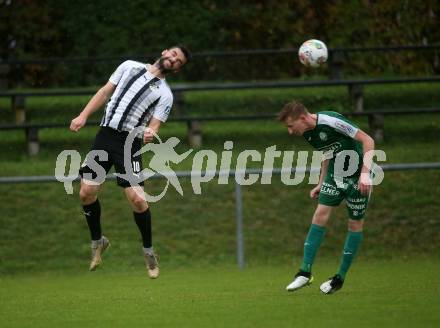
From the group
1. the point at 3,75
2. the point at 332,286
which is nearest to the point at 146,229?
the point at 332,286

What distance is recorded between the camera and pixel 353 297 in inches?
356

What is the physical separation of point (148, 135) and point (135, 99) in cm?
54

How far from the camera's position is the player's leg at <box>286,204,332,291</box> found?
9.23m

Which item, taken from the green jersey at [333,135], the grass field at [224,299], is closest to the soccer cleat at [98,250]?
the grass field at [224,299]

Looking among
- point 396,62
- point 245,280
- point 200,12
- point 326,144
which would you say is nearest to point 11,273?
point 245,280

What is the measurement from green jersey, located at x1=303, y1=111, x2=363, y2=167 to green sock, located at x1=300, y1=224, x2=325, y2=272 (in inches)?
25.3

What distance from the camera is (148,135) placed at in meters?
9.58

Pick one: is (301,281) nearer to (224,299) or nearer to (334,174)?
(224,299)

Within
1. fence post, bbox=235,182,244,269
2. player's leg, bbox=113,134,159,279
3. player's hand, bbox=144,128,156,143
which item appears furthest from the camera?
fence post, bbox=235,182,244,269

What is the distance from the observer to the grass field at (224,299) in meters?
7.86

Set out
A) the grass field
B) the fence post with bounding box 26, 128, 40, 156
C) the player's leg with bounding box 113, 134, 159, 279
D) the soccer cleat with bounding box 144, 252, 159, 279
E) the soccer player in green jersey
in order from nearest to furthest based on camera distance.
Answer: the grass field < the soccer player in green jersey < the player's leg with bounding box 113, 134, 159, 279 < the soccer cleat with bounding box 144, 252, 159, 279 < the fence post with bounding box 26, 128, 40, 156

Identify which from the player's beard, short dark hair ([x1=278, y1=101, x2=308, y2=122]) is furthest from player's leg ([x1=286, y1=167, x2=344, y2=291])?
the player's beard

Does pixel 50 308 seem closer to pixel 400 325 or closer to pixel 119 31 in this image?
pixel 400 325

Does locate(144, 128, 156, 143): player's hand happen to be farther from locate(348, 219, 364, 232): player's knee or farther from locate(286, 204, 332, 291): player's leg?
locate(348, 219, 364, 232): player's knee
